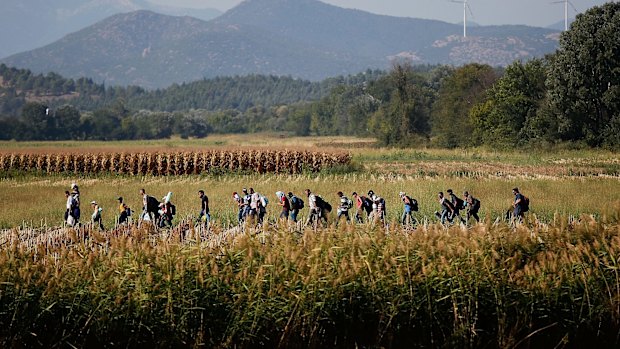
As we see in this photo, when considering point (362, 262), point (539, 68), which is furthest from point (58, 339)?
point (539, 68)

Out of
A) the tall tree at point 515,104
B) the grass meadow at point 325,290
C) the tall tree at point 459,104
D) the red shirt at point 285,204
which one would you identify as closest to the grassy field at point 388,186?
the red shirt at point 285,204

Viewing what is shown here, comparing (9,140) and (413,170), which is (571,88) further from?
(9,140)

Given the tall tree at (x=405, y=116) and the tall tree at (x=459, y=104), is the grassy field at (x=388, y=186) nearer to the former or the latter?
the tall tree at (x=405, y=116)

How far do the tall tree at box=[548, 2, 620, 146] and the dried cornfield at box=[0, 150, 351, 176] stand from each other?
23.7m

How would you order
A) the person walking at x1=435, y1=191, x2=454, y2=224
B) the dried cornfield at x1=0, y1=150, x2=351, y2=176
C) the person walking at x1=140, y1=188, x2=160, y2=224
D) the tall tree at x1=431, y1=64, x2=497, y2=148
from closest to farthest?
the person walking at x1=140, y1=188, x2=160, y2=224 → the person walking at x1=435, y1=191, x2=454, y2=224 → the dried cornfield at x1=0, y1=150, x2=351, y2=176 → the tall tree at x1=431, y1=64, x2=497, y2=148

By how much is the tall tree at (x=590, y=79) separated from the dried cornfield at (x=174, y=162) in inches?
933

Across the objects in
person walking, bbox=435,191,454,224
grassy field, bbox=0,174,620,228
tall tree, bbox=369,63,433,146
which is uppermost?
tall tree, bbox=369,63,433,146

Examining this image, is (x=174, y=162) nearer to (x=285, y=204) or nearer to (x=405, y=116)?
(x=285, y=204)

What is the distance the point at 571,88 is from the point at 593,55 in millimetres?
3201

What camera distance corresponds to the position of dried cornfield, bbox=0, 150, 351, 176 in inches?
1838

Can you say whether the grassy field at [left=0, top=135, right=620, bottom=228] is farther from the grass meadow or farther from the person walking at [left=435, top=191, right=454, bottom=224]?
the grass meadow

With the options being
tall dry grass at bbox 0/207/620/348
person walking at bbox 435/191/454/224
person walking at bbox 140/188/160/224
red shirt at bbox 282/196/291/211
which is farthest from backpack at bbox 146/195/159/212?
tall dry grass at bbox 0/207/620/348

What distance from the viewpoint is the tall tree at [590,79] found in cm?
5997

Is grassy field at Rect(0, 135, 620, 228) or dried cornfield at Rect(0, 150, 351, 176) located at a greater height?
dried cornfield at Rect(0, 150, 351, 176)
